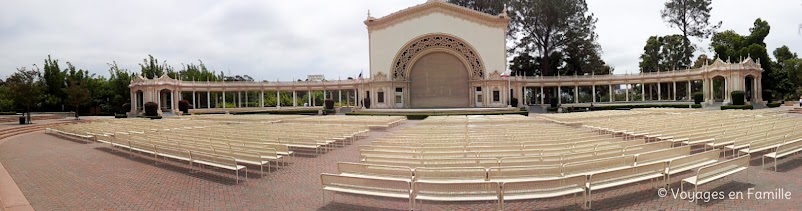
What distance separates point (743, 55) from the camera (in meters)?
45.6

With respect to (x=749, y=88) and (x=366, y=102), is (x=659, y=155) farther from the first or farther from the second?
(x=749, y=88)

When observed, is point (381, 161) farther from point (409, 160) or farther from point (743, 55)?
point (743, 55)

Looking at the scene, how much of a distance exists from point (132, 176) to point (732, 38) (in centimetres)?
6478

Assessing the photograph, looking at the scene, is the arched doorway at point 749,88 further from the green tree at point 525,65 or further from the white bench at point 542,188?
the white bench at point 542,188

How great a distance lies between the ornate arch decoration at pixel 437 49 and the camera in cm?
5162

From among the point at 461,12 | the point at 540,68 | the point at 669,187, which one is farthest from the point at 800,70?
the point at 669,187

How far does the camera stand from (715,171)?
6.05m

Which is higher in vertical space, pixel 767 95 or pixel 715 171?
pixel 767 95

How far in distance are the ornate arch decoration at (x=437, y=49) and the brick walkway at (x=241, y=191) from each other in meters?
43.0

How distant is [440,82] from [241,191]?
47116mm

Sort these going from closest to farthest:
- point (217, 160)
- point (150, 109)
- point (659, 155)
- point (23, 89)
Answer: point (659, 155), point (217, 160), point (23, 89), point (150, 109)

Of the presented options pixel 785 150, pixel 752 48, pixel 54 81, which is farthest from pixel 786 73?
pixel 54 81

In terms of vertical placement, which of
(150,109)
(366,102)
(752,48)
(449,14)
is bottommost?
(150,109)

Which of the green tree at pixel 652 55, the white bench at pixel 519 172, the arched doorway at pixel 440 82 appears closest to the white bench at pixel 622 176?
the white bench at pixel 519 172
